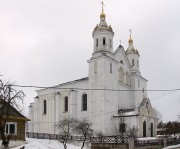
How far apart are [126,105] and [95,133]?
33.3 ft

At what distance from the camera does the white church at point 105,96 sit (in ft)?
177

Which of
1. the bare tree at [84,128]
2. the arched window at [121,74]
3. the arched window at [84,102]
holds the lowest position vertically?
the bare tree at [84,128]

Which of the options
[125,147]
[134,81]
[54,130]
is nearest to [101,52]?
[134,81]

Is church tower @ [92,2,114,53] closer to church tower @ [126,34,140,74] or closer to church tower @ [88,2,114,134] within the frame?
church tower @ [88,2,114,134]

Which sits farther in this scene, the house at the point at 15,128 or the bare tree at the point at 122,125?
the bare tree at the point at 122,125

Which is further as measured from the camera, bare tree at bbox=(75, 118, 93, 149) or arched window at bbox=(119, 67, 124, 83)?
arched window at bbox=(119, 67, 124, 83)

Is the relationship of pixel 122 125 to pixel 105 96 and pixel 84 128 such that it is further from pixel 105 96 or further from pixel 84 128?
pixel 84 128

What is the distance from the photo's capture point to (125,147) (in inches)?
1515

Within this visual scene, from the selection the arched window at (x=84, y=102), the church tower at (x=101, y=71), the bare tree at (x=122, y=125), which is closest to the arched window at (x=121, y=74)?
the church tower at (x=101, y=71)

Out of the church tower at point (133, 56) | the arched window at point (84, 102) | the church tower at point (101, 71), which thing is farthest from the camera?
the church tower at point (133, 56)

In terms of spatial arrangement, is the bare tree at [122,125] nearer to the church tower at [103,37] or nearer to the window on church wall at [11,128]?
the church tower at [103,37]

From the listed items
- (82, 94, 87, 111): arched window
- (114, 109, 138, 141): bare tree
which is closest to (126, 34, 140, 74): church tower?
(82, 94, 87, 111): arched window

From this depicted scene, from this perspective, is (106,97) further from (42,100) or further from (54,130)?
(42,100)

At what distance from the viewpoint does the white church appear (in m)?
54.0
